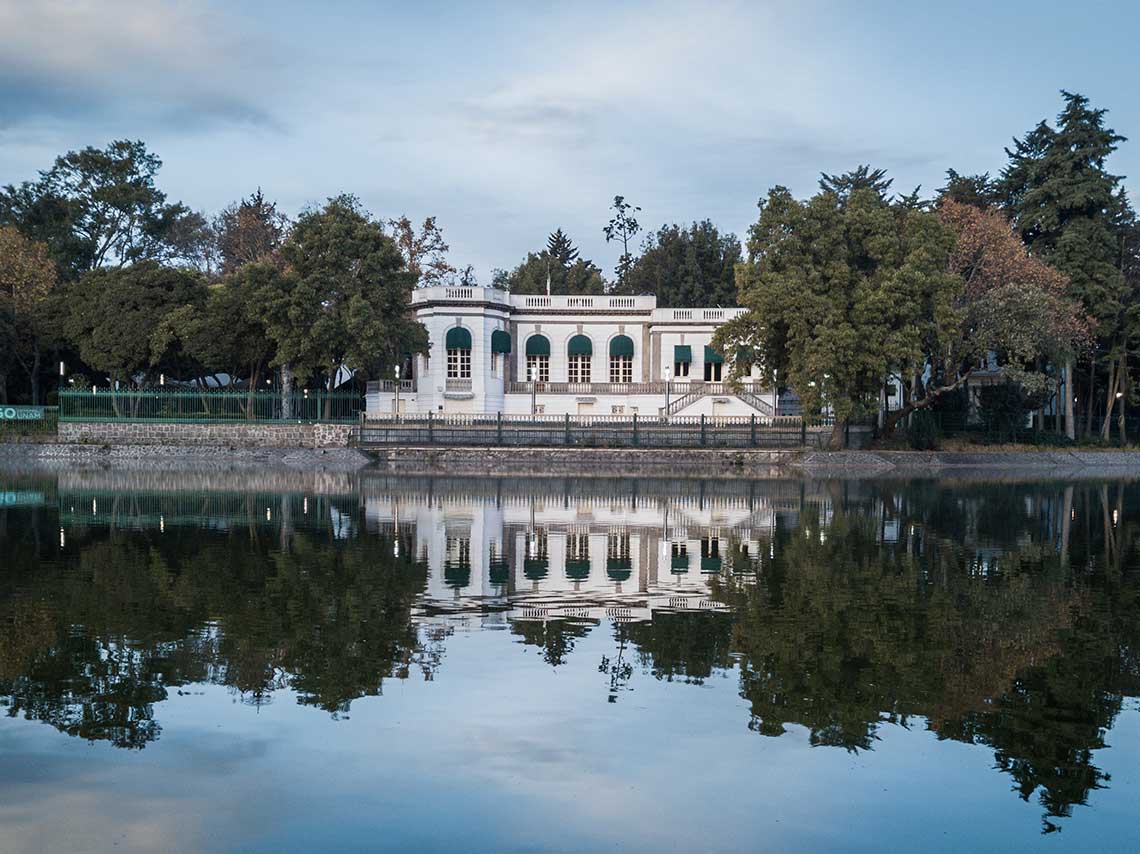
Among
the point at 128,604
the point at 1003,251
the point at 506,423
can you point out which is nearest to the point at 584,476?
the point at 506,423

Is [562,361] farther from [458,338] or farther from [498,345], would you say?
[458,338]

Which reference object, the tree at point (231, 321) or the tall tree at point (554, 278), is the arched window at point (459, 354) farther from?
the tall tree at point (554, 278)

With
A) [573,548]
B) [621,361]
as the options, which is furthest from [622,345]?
[573,548]

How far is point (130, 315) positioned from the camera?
46281mm

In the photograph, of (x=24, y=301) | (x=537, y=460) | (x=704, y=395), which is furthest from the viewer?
(x=704, y=395)

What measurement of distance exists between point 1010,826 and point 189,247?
78.8 meters

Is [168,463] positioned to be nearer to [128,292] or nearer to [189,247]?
[128,292]

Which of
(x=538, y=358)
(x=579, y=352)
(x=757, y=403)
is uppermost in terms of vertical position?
(x=579, y=352)

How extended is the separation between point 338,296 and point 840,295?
63.9 ft

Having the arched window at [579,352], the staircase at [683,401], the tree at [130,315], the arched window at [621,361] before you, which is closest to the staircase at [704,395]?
the staircase at [683,401]

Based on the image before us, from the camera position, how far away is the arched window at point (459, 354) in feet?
176

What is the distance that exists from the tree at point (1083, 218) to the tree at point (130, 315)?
36.8 m

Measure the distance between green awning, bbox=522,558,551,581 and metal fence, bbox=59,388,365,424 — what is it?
97.9ft

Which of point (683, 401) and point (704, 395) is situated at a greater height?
point (704, 395)
